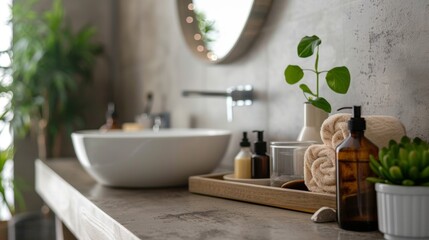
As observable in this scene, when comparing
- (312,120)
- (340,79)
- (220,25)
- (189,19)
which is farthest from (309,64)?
(189,19)

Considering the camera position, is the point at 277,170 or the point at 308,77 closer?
the point at 277,170

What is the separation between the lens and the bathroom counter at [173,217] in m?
0.81

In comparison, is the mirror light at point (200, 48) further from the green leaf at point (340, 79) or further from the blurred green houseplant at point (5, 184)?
the blurred green houseplant at point (5, 184)

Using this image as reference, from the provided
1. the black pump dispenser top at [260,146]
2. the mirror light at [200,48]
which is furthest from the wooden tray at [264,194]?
the mirror light at [200,48]

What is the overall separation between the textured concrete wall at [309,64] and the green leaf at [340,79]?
10 centimetres

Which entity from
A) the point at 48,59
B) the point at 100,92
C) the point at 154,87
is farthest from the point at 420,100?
the point at 100,92

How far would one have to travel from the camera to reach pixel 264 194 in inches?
41.8

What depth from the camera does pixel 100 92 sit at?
346 centimetres

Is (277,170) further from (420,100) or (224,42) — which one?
(224,42)

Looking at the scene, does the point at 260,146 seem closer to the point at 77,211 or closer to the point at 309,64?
the point at 309,64

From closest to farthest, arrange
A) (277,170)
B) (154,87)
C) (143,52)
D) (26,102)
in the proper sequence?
(277,170) → (154,87) → (143,52) → (26,102)

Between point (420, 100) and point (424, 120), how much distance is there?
0.04 meters

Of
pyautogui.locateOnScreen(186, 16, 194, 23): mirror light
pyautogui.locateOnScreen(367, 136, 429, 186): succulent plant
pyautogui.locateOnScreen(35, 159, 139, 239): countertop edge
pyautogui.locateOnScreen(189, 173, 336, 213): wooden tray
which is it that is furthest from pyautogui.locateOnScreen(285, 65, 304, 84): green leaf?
pyautogui.locateOnScreen(186, 16, 194, 23): mirror light

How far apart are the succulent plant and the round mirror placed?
0.83m
